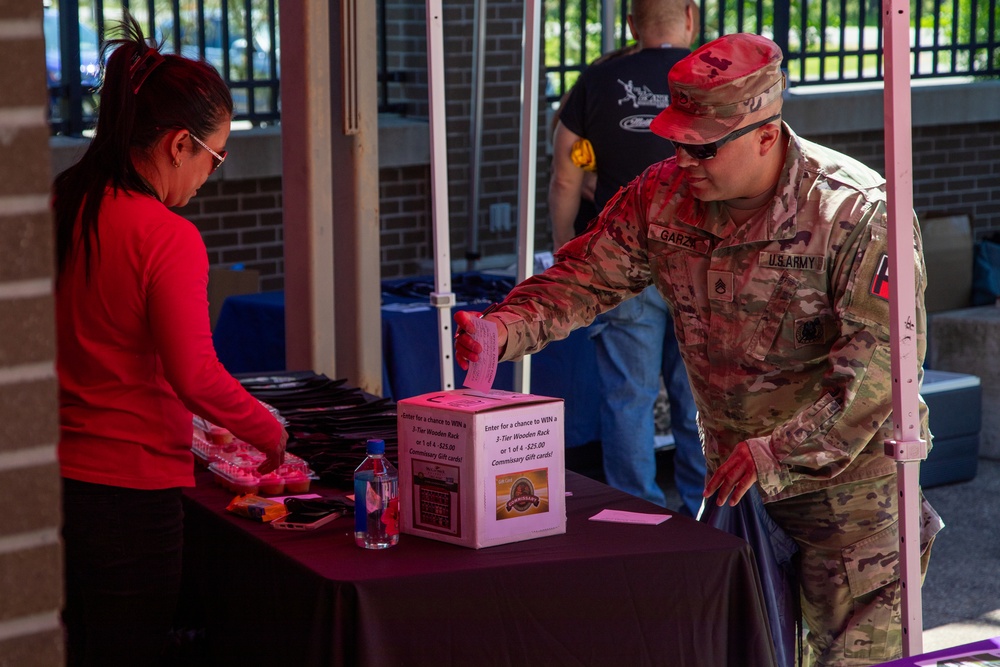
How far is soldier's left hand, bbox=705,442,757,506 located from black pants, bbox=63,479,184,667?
940 millimetres

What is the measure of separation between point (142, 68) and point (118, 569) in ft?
2.69

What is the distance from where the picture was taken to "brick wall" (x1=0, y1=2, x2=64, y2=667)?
0.87 m

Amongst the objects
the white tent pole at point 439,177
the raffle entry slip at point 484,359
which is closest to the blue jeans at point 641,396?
the white tent pole at point 439,177

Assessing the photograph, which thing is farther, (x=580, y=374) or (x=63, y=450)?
(x=580, y=374)

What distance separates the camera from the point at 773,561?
96.1 inches

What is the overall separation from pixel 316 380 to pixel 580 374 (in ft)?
5.31

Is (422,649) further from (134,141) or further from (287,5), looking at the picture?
(287,5)

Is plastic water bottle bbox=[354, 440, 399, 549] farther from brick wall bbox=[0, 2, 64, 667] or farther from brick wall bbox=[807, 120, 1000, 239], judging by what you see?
brick wall bbox=[807, 120, 1000, 239]

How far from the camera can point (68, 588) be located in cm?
203

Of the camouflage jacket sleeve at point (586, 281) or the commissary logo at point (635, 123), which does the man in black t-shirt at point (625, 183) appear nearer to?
the commissary logo at point (635, 123)

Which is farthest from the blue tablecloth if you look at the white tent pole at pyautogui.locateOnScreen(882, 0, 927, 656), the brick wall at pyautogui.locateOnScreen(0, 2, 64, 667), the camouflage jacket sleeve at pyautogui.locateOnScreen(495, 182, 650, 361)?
the brick wall at pyautogui.locateOnScreen(0, 2, 64, 667)

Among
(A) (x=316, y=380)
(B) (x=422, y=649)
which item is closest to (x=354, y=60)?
(A) (x=316, y=380)

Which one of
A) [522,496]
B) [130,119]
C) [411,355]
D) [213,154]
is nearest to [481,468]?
[522,496]

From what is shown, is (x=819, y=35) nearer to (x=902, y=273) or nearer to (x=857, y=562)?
(x=857, y=562)
